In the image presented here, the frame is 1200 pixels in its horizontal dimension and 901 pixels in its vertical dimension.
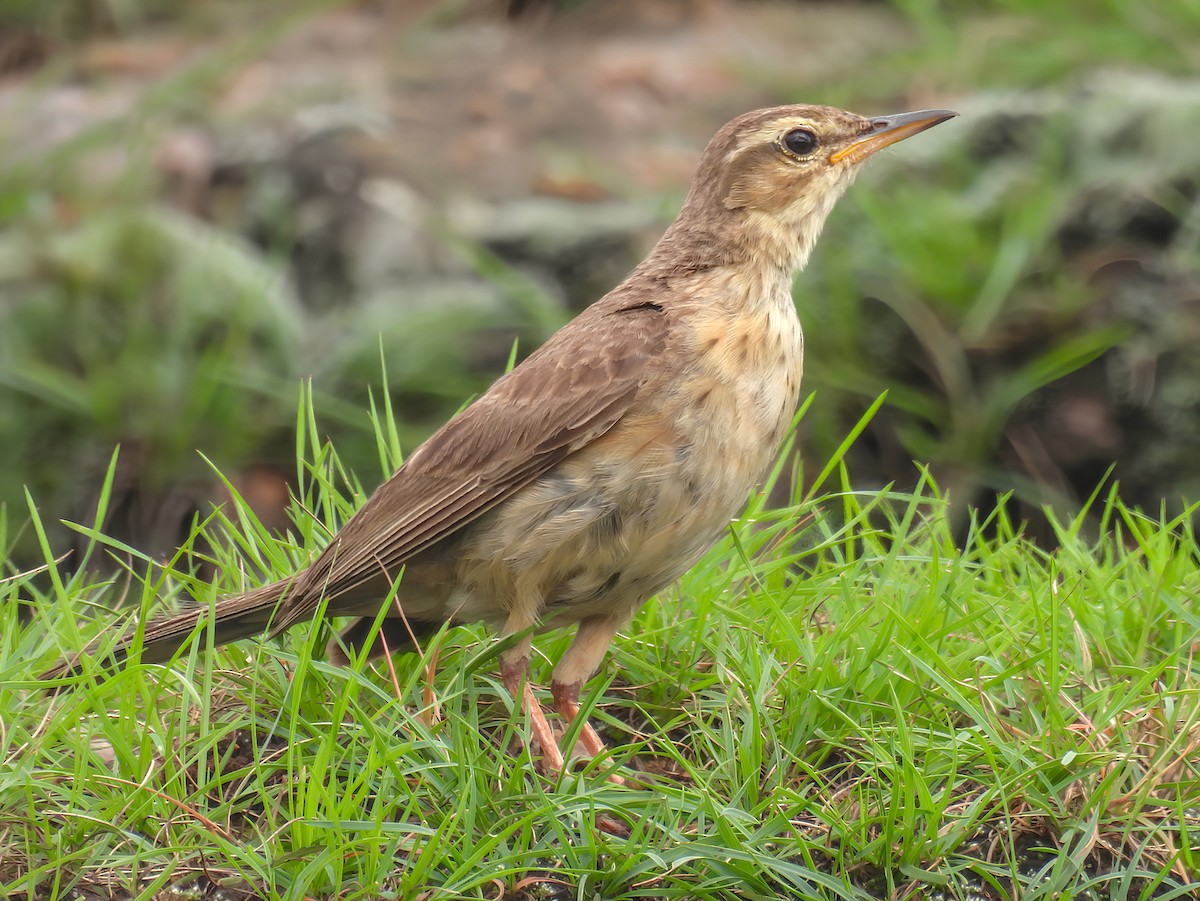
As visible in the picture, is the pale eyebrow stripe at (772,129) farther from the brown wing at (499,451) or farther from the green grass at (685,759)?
the green grass at (685,759)

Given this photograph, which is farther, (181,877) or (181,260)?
(181,260)

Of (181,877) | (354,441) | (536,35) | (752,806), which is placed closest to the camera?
(181,877)

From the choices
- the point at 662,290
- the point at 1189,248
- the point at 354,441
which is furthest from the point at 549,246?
the point at 662,290

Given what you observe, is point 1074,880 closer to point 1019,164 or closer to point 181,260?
point 1019,164

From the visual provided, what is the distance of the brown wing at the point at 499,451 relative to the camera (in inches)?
170

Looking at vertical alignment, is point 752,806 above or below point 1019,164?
below

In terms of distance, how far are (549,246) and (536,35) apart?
2.75 meters

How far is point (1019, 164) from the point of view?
8.02 m

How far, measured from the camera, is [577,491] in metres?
4.28

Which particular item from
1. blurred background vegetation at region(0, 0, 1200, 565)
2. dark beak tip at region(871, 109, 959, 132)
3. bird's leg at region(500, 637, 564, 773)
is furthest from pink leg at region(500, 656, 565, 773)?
blurred background vegetation at region(0, 0, 1200, 565)

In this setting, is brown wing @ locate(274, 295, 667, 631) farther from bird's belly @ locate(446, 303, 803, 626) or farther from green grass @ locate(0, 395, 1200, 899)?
green grass @ locate(0, 395, 1200, 899)

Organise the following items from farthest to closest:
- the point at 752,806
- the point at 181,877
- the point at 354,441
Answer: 1. the point at 354,441
2. the point at 752,806
3. the point at 181,877

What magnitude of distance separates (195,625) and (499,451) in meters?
0.94

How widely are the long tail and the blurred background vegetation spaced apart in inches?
63.3
